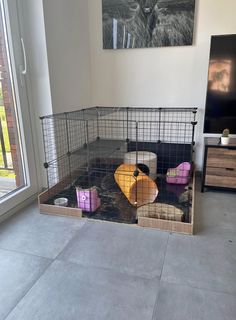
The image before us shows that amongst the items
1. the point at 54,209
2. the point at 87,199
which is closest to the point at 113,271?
the point at 87,199

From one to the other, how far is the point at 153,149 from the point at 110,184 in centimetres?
74

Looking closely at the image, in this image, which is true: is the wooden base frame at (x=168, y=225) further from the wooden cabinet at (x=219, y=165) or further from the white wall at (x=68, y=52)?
the white wall at (x=68, y=52)

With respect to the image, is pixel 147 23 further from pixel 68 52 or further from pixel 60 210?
pixel 60 210

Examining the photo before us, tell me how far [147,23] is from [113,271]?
8.17ft

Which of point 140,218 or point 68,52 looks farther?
Result: point 68,52

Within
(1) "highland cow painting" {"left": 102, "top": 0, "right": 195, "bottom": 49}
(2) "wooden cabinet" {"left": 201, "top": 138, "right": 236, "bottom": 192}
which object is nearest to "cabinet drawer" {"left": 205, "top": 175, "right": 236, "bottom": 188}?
(2) "wooden cabinet" {"left": 201, "top": 138, "right": 236, "bottom": 192}

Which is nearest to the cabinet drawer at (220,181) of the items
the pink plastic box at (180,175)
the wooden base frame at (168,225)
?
the pink plastic box at (180,175)

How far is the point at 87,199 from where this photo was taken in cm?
209

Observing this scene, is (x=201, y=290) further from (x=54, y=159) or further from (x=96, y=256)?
(x=54, y=159)

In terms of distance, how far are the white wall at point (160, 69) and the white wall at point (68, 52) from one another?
14 cm

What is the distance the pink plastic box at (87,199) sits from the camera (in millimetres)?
2084

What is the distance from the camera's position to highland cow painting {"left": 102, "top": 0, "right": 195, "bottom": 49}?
261 cm

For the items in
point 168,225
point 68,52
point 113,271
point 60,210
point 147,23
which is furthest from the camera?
point 147,23

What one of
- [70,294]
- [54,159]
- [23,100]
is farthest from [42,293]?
[23,100]
